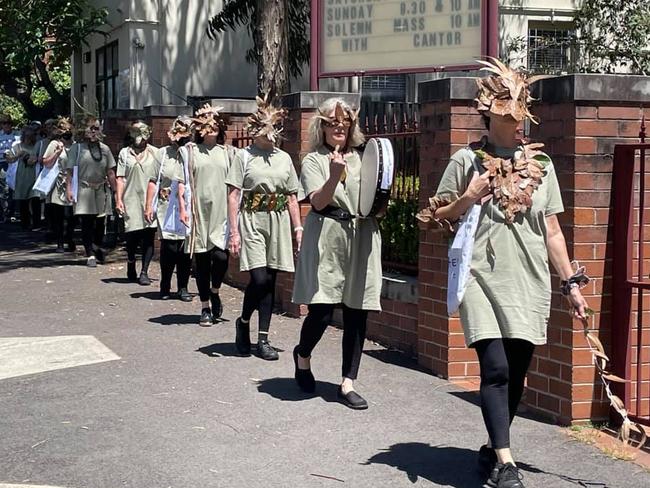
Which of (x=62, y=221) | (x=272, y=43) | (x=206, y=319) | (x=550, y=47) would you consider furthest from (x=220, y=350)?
(x=550, y=47)

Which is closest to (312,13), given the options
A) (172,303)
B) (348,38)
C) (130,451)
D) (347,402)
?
(348,38)

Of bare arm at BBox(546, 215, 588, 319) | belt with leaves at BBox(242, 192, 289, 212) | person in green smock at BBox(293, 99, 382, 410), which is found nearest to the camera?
bare arm at BBox(546, 215, 588, 319)

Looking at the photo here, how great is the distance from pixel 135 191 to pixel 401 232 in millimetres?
4596

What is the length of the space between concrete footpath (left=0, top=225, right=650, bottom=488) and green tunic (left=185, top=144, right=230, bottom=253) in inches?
35.7

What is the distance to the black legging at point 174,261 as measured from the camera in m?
11.3

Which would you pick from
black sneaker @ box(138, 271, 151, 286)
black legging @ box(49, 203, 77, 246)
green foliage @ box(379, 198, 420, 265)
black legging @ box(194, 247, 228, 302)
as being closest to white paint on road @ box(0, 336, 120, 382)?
black legging @ box(194, 247, 228, 302)

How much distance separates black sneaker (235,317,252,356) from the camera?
27.6 feet

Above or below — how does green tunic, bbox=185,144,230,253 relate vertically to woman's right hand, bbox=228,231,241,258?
above

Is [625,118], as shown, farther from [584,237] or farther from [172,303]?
[172,303]

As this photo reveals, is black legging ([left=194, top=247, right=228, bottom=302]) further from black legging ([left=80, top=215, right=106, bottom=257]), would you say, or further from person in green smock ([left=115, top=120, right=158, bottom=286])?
black legging ([left=80, top=215, right=106, bottom=257])

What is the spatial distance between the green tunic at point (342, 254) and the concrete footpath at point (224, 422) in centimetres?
73

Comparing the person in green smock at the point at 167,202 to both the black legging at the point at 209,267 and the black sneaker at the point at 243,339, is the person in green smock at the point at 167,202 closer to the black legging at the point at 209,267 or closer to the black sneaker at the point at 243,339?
the black legging at the point at 209,267

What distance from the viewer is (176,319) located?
10398 mm

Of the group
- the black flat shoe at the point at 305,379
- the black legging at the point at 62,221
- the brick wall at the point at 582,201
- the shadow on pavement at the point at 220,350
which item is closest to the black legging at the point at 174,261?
the shadow on pavement at the point at 220,350
